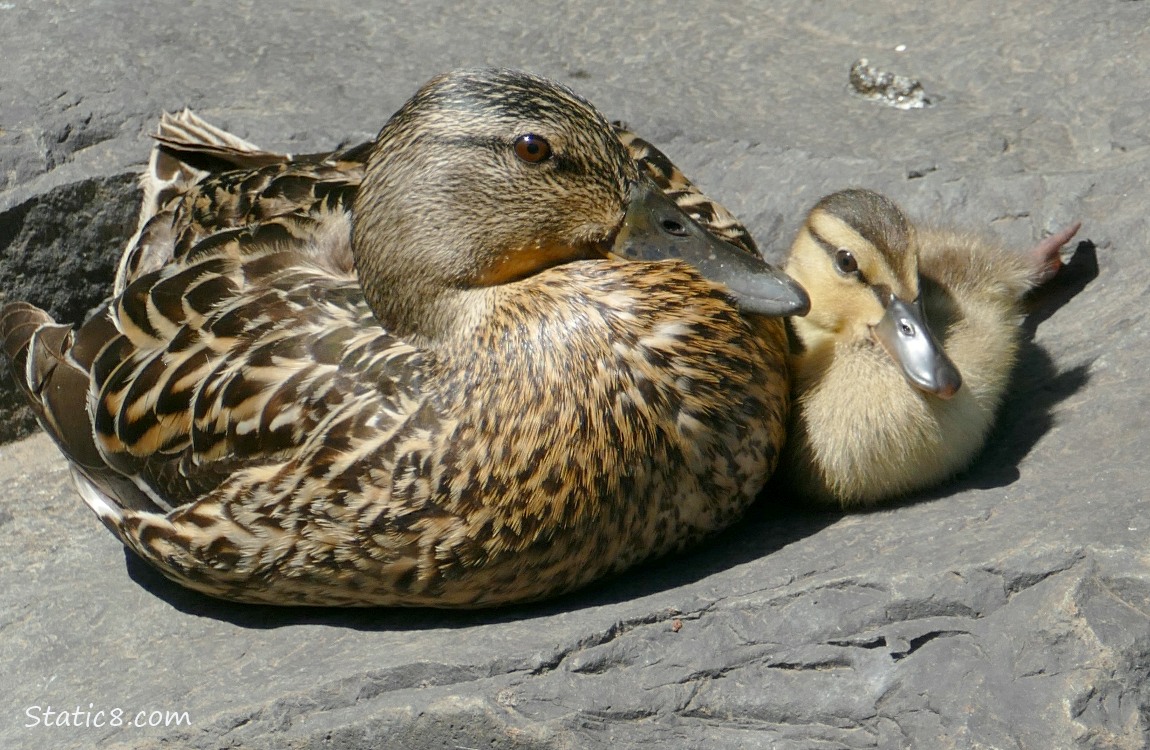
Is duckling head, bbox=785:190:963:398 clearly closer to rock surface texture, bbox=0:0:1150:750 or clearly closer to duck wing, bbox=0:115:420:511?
rock surface texture, bbox=0:0:1150:750

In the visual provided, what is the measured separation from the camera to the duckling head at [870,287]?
12.3 feet

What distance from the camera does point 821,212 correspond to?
13.5 ft

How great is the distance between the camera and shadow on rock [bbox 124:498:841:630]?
3.61m

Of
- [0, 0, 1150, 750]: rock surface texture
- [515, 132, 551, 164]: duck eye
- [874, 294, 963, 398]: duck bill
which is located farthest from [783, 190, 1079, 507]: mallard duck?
[515, 132, 551, 164]: duck eye

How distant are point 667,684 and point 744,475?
71 cm

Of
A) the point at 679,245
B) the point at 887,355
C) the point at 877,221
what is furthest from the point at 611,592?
the point at 877,221

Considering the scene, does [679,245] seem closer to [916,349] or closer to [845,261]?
[845,261]

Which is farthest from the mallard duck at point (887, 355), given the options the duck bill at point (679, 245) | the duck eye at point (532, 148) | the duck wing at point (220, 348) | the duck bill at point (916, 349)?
the duck wing at point (220, 348)

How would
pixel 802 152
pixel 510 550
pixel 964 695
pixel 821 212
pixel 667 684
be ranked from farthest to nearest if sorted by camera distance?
pixel 802 152 → pixel 821 212 → pixel 510 550 → pixel 667 684 → pixel 964 695

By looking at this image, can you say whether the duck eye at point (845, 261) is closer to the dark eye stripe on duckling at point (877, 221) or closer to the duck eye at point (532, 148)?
the dark eye stripe on duckling at point (877, 221)

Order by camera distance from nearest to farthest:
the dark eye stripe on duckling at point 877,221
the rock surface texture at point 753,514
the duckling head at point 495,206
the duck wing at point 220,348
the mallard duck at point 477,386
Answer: the rock surface texture at point 753,514 → the mallard duck at point 477,386 → the duckling head at point 495,206 → the duck wing at point 220,348 → the dark eye stripe on duckling at point 877,221

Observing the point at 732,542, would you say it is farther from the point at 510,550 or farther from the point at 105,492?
the point at 105,492

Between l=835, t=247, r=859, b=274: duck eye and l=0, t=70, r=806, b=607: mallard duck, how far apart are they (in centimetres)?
26

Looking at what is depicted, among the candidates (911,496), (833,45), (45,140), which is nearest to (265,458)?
(911,496)
